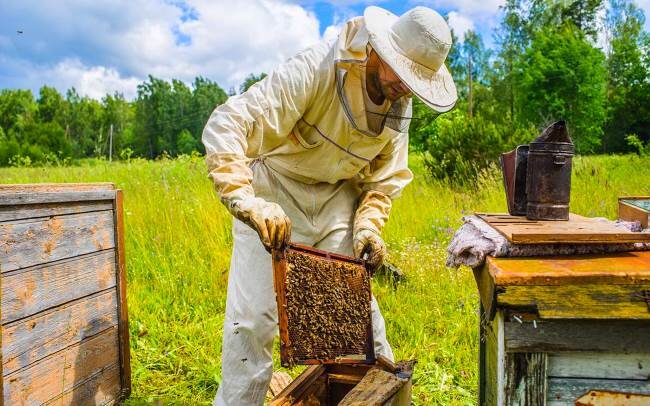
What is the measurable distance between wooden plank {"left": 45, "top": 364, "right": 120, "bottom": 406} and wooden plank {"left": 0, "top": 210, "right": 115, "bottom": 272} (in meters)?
0.67

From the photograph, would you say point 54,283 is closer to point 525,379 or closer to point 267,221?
point 267,221

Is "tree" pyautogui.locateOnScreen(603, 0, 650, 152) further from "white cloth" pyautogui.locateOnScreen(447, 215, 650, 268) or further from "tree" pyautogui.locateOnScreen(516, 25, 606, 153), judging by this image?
"white cloth" pyautogui.locateOnScreen(447, 215, 650, 268)

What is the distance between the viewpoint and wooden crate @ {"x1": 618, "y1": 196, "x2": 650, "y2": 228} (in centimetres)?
188

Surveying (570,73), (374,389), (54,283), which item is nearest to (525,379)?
(374,389)

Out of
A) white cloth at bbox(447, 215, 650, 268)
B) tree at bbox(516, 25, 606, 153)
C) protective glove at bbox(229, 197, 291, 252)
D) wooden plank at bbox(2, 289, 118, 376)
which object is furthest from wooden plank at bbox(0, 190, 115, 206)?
tree at bbox(516, 25, 606, 153)

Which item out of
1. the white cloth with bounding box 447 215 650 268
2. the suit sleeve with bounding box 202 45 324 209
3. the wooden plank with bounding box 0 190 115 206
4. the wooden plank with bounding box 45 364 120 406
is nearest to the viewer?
the white cloth with bounding box 447 215 650 268

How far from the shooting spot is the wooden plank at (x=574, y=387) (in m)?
1.37

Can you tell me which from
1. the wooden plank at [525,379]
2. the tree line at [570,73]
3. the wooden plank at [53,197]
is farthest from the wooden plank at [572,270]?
the tree line at [570,73]

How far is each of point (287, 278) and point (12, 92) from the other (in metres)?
71.0

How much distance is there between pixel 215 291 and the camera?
4215 millimetres

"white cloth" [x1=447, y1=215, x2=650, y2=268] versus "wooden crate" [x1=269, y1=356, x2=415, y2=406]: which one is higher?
"white cloth" [x1=447, y1=215, x2=650, y2=268]

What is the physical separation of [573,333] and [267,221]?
0.99m

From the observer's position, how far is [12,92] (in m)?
60.9

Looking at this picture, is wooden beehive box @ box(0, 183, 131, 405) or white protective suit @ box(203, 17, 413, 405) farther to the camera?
wooden beehive box @ box(0, 183, 131, 405)
